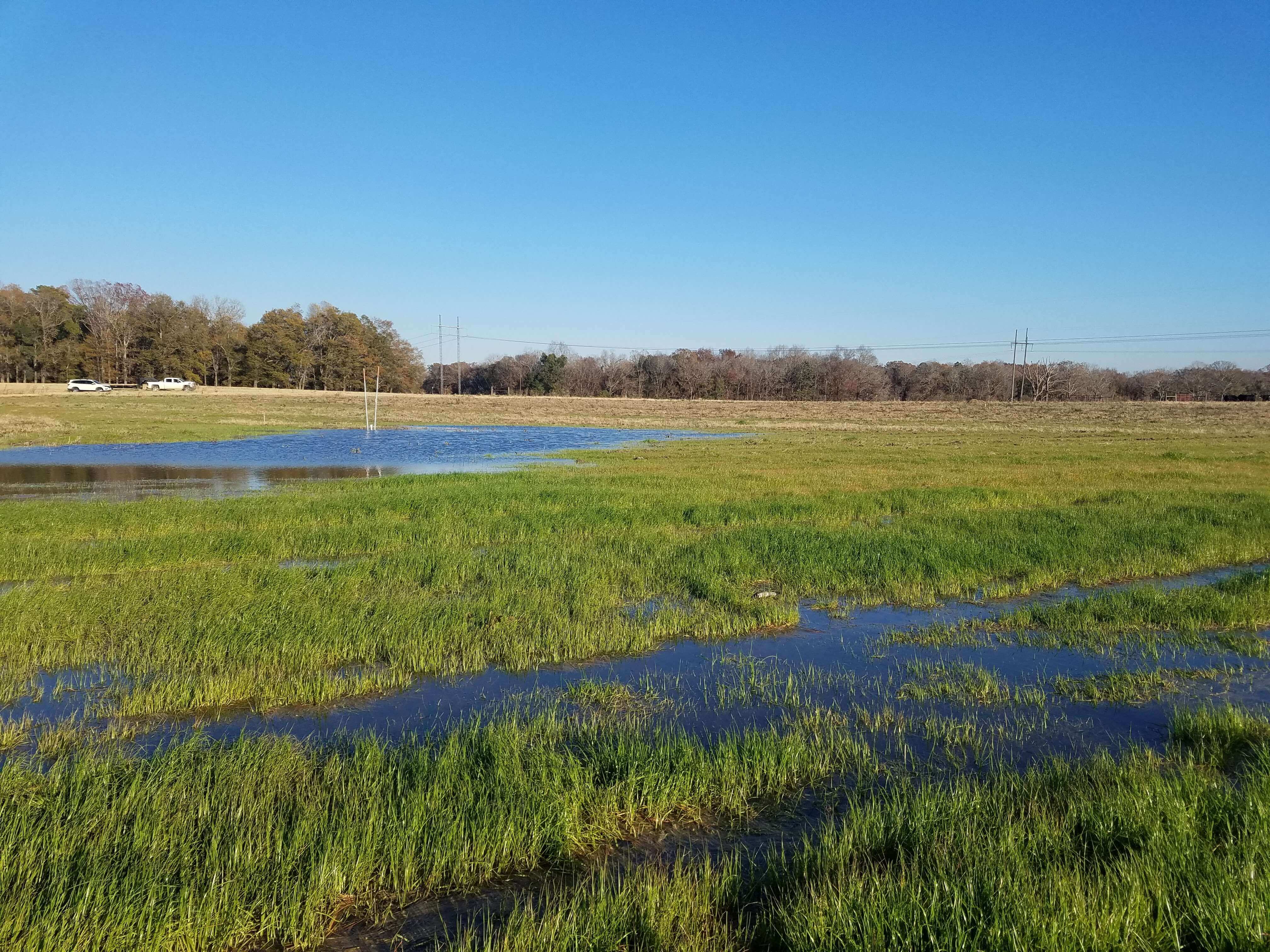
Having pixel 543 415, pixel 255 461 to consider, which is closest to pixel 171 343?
pixel 543 415

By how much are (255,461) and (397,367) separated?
88623 mm

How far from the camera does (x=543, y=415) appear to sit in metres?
79.3

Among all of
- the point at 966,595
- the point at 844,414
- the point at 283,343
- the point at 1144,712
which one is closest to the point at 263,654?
the point at 1144,712

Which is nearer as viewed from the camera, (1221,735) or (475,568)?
(1221,735)

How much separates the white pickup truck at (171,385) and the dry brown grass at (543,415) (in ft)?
7.53

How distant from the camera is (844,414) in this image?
82.6 meters

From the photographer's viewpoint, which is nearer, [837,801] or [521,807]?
[521,807]

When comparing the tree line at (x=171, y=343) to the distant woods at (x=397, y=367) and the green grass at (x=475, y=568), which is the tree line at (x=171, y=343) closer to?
the distant woods at (x=397, y=367)

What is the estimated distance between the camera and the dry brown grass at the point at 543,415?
49562 millimetres

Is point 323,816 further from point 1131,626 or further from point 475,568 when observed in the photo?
point 1131,626

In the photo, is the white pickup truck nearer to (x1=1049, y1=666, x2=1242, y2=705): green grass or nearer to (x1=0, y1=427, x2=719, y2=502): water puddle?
(x1=0, y1=427, x2=719, y2=502): water puddle

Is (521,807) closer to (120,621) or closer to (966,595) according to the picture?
(120,621)

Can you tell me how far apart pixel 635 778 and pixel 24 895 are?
146 inches

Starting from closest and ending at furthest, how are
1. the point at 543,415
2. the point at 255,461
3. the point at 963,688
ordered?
the point at 963,688 → the point at 255,461 → the point at 543,415
